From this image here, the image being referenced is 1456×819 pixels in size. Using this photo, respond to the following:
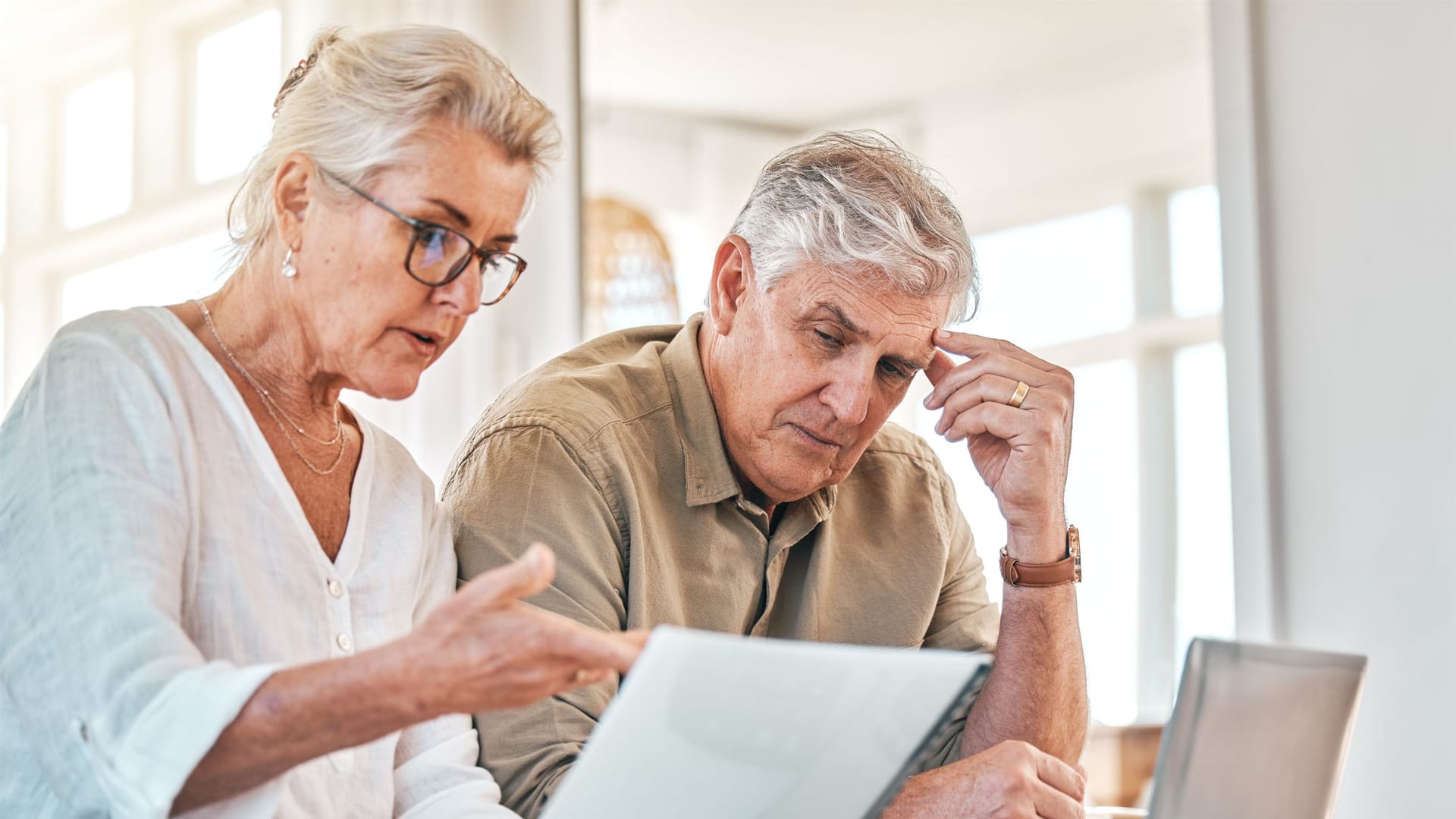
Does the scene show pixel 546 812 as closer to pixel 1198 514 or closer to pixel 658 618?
pixel 658 618

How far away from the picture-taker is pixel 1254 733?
125 cm

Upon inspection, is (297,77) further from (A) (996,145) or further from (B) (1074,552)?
(A) (996,145)

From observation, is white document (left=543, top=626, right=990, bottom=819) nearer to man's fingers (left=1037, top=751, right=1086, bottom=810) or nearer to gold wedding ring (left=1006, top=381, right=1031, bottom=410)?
man's fingers (left=1037, top=751, right=1086, bottom=810)

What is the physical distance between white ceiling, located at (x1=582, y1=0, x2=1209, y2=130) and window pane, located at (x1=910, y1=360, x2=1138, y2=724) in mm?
1064

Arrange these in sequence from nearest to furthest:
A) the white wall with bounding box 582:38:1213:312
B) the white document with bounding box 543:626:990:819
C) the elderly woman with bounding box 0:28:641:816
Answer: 1. the white document with bounding box 543:626:990:819
2. the elderly woman with bounding box 0:28:641:816
3. the white wall with bounding box 582:38:1213:312

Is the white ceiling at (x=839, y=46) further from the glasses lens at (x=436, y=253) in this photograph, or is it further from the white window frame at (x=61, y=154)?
the glasses lens at (x=436, y=253)

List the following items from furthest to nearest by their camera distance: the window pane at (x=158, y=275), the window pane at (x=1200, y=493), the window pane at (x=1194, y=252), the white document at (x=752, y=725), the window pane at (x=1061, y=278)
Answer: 1. the window pane at (x=1061, y=278)
2. the window pane at (x=1194, y=252)
3. the window pane at (x=1200, y=493)
4. the window pane at (x=158, y=275)
5. the white document at (x=752, y=725)

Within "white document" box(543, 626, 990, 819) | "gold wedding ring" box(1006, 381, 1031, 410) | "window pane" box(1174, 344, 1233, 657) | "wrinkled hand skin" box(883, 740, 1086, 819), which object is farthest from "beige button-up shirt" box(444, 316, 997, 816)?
"window pane" box(1174, 344, 1233, 657)

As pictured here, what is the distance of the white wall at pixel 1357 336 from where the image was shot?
2.41 metres

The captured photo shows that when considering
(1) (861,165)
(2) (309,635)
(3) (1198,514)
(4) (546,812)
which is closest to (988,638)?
(1) (861,165)

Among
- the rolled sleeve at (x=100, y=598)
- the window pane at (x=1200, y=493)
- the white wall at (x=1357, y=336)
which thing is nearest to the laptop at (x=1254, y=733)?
the rolled sleeve at (x=100, y=598)

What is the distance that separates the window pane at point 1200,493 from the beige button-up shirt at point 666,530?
2.41 meters

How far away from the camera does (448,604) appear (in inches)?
35.7

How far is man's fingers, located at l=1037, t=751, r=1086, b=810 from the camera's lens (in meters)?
1.46
